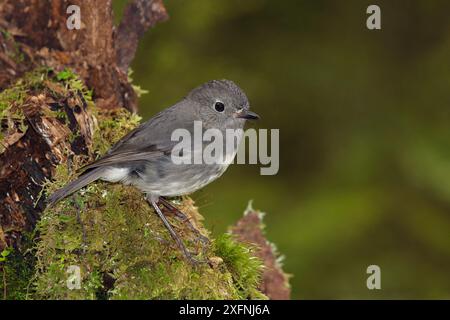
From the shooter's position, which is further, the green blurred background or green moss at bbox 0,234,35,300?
the green blurred background

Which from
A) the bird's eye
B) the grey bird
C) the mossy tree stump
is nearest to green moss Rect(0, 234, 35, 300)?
the mossy tree stump

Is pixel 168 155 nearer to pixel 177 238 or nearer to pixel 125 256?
pixel 177 238

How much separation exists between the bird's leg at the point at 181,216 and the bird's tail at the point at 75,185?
0.61 meters

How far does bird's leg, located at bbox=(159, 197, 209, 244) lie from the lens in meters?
4.30

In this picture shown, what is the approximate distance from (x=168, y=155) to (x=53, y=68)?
1.16m

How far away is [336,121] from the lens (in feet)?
24.9

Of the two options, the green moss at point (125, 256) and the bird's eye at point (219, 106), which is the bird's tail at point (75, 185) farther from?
the bird's eye at point (219, 106)

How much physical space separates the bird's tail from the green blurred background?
3.11m

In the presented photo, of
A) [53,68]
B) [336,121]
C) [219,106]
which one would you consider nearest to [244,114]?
[219,106]

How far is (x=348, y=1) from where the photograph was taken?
302 inches

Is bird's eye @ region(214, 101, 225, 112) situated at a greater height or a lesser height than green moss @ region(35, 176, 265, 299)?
greater

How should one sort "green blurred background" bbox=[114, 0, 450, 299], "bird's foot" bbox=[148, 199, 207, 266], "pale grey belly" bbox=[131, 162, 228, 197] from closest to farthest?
"bird's foot" bbox=[148, 199, 207, 266] → "pale grey belly" bbox=[131, 162, 228, 197] → "green blurred background" bbox=[114, 0, 450, 299]

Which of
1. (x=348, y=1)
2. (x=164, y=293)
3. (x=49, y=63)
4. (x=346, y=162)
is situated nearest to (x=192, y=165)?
(x=164, y=293)

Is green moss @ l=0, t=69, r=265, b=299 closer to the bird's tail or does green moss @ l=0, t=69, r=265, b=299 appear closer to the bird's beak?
the bird's tail
